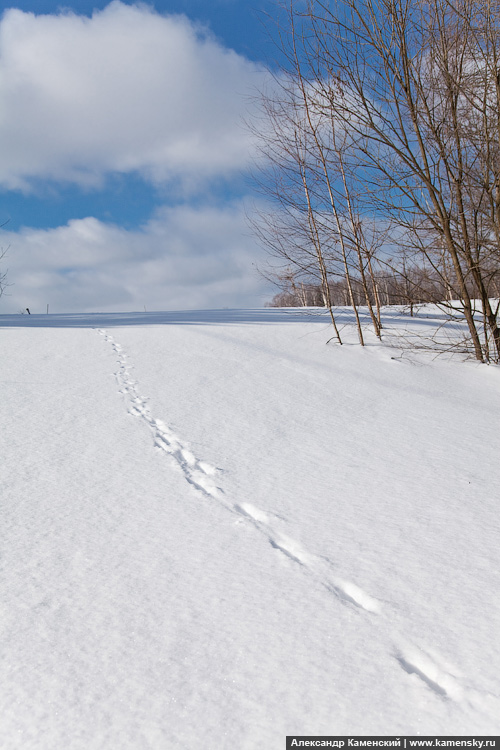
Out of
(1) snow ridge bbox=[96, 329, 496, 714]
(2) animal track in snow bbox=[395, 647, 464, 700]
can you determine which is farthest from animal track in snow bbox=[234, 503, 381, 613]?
(2) animal track in snow bbox=[395, 647, 464, 700]

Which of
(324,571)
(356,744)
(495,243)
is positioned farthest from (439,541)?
(495,243)

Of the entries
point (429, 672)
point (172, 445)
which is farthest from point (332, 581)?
point (172, 445)

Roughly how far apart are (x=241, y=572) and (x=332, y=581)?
0.40 m

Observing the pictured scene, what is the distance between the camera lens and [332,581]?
1948 millimetres

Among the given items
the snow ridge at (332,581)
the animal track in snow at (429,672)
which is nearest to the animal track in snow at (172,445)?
the snow ridge at (332,581)

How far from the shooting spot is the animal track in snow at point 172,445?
9.86ft

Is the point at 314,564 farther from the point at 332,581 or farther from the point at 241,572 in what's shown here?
the point at 241,572

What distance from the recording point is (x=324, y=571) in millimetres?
2018

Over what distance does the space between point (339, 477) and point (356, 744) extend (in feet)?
6.27

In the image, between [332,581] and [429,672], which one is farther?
[332,581]

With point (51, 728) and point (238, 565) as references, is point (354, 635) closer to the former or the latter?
point (238, 565)

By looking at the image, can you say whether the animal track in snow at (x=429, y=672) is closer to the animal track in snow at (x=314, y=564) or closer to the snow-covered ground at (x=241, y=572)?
the snow-covered ground at (x=241, y=572)

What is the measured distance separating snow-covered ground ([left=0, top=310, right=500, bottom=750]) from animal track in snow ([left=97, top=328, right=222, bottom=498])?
0.02 m

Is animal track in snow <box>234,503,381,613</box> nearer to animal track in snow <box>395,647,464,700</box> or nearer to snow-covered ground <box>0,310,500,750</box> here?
snow-covered ground <box>0,310,500,750</box>
